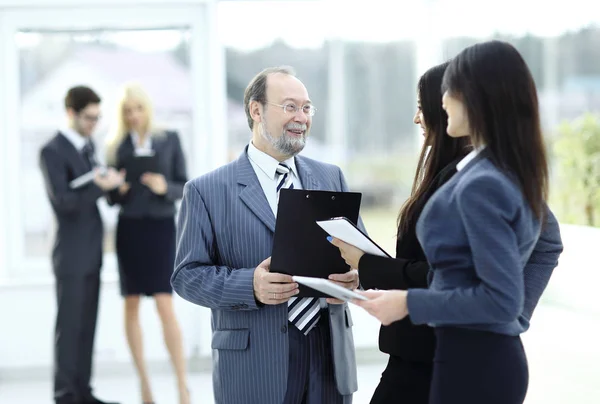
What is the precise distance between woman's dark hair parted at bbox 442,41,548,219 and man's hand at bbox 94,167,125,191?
10.4ft

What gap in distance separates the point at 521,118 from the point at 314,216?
0.66m

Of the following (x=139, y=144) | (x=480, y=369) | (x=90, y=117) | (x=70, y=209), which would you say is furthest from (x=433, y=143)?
(x=139, y=144)

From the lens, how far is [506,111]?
1610 mm

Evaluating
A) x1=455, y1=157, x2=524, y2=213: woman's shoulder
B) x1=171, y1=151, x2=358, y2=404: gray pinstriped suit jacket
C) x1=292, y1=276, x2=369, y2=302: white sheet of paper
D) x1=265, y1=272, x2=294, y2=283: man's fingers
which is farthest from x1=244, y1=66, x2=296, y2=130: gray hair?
x1=455, y1=157, x2=524, y2=213: woman's shoulder

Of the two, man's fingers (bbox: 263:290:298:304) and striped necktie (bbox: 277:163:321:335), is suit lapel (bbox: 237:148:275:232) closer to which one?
striped necktie (bbox: 277:163:321:335)

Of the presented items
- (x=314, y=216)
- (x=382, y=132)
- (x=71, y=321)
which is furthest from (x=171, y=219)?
(x=314, y=216)

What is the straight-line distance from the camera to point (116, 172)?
471 centimetres

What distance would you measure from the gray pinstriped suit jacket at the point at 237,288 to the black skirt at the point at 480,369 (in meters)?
0.58

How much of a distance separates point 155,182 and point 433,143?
2886 mm

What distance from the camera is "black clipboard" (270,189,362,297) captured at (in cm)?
205

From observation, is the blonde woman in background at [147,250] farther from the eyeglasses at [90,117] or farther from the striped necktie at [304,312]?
the striped necktie at [304,312]

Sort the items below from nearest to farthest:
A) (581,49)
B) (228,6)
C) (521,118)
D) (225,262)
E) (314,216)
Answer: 1. (521,118)
2. (314,216)
3. (225,262)
4. (581,49)
5. (228,6)

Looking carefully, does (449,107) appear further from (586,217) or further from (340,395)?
(586,217)

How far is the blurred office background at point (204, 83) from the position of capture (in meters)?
5.13
